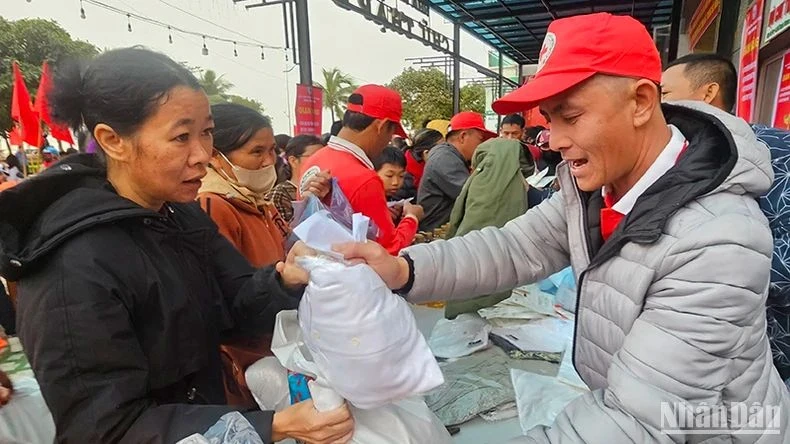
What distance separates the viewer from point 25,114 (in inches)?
243

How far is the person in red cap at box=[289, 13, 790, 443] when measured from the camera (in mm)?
848

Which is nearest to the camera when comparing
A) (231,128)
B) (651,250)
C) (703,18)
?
(651,250)

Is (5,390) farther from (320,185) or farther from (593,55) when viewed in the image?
(593,55)

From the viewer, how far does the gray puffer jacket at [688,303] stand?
84cm

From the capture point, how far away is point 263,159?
2080 millimetres

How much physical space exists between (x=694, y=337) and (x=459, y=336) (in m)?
1.98

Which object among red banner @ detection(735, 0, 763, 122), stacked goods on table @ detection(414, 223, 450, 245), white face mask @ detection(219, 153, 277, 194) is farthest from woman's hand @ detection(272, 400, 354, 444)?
red banner @ detection(735, 0, 763, 122)

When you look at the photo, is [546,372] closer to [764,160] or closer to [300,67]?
[764,160]

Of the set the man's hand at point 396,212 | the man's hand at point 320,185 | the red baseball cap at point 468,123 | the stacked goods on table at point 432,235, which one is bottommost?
the stacked goods on table at point 432,235

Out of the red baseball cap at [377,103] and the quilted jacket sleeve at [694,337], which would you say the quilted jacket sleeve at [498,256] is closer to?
the quilted jacket sleeve at [694,337]

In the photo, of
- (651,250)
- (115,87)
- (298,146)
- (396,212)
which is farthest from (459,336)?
(298,146)

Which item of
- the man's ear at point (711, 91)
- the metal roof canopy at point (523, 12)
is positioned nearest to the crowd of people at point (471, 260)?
the man's ear at point (711, 91)

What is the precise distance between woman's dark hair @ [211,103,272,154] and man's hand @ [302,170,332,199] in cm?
39

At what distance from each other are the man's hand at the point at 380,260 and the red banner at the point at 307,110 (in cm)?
612
